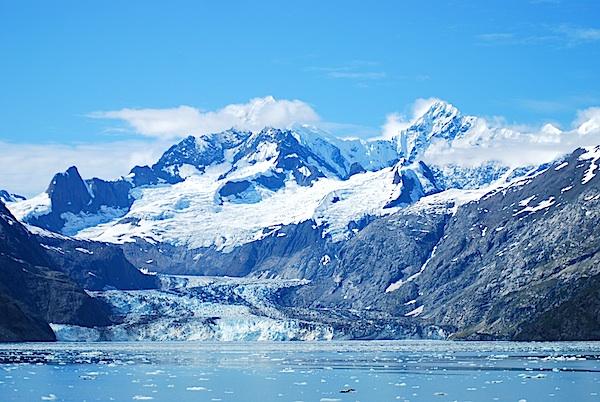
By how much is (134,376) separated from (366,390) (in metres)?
34.0

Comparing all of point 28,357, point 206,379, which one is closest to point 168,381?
point 206,379

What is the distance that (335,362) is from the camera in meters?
178

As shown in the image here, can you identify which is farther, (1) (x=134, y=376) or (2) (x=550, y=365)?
(2) (x=550, y=365)

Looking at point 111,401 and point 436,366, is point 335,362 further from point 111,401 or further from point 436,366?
point 111,401

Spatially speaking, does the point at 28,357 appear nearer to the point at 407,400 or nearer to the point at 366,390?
the point at 366,390

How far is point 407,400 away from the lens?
99438 millimetres

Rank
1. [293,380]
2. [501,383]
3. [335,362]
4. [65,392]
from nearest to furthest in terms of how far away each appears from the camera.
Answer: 1. [65,392]
2. [501,383]
3. [293,380]
4. [335,362]

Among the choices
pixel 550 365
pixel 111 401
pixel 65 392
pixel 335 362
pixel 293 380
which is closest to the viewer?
pixel 111 401

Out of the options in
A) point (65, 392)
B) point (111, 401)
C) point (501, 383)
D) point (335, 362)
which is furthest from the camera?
point (335, 362)

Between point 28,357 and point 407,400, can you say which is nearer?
point 407,400

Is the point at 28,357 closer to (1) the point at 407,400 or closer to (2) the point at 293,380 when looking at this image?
(2) the point at 293,380

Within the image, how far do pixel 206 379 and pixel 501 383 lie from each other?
108 feet

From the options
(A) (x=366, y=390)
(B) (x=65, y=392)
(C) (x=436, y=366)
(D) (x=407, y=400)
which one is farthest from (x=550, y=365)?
(B) (x=65, y=392)

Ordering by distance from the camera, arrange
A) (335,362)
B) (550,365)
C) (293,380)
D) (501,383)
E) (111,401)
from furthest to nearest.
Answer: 1. (335,362)
2. (550,365)
3. (293,380)
4. (501,383)
5. (111,401)
